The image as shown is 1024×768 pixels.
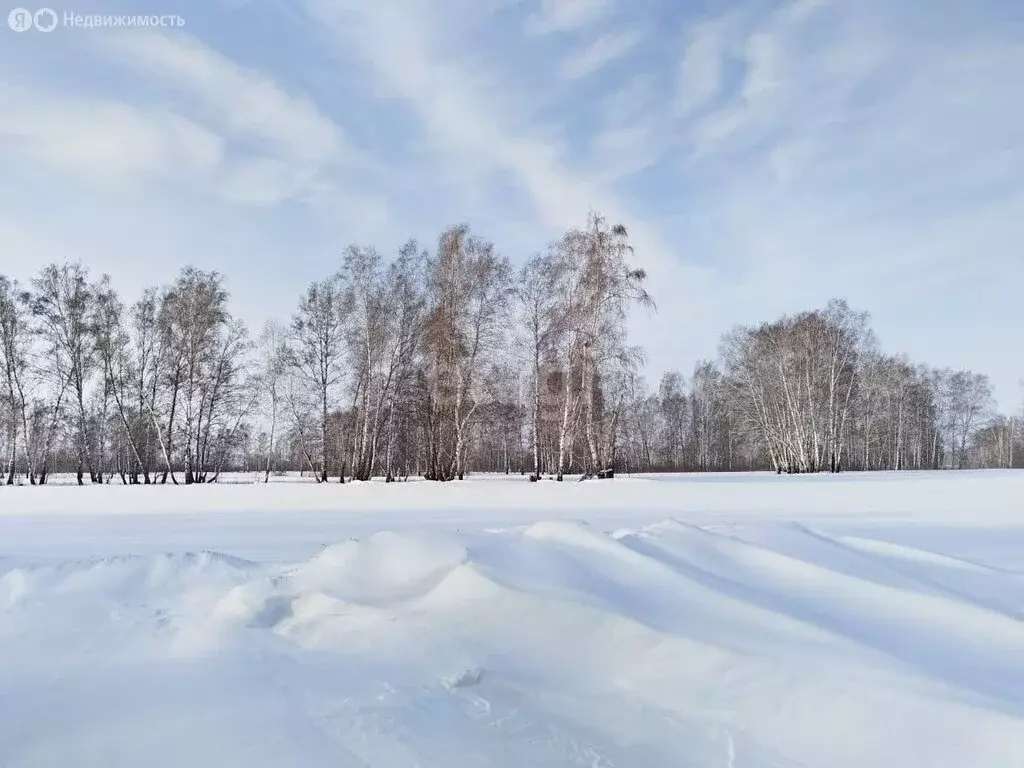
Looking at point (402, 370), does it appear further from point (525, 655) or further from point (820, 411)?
point (820, 411)

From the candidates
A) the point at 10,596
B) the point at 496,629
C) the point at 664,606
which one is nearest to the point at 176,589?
the point at 10,596

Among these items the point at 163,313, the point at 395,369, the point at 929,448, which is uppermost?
the point at 163,313

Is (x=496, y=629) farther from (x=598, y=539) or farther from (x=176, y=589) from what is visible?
(x=176, y=589)

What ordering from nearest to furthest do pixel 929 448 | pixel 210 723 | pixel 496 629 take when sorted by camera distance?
pixel 210 723 → pixel 496 629 → pixel 929 448

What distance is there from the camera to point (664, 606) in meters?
2.38

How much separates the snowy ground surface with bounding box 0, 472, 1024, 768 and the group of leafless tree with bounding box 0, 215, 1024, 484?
1082cm

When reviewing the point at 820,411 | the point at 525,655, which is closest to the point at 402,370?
the point at 525,655

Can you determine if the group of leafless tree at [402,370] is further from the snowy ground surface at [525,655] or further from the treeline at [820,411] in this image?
the snowy ground surface at [525,655]

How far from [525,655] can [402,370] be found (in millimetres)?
15178

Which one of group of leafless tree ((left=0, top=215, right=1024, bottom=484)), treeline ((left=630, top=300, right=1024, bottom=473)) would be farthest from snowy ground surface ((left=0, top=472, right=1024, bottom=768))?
treeline ((left=630, top=300, right=1024, bottom=473))

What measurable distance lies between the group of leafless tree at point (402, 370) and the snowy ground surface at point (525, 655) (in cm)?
1082

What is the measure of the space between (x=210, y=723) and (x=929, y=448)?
4775 cm

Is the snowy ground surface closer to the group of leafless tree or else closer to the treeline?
the group of leafless tree

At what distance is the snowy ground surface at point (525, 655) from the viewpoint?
1548 mm
